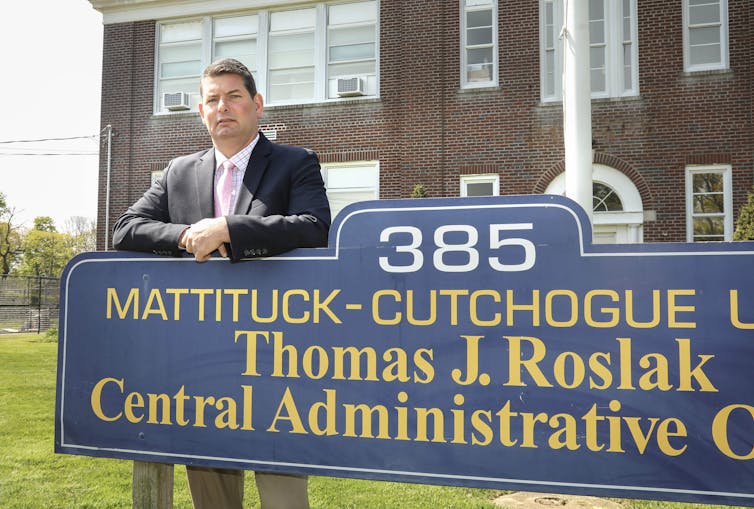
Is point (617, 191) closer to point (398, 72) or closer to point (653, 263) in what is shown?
point (398, 72)

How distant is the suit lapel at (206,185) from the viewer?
2.34 m

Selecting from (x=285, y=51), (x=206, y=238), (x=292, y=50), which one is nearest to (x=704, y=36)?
(x=292, y=50)

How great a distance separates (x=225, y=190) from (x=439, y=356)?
3.26 ft

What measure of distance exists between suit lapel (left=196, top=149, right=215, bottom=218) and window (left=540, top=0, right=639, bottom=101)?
35.3ft

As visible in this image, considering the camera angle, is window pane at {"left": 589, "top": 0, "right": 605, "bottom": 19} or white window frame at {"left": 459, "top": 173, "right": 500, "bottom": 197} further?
white window frame at {"left": 459, "top": 173, "right": 500, "bottom": 197}

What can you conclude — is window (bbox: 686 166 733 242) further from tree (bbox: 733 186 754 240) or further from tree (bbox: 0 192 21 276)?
tree (bbox: 0 192 21 276)

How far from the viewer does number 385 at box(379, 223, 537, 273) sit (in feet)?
6.38

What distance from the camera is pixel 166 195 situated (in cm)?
244

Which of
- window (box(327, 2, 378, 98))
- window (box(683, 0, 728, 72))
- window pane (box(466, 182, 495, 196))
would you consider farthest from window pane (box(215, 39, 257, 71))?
window (box(683, 0, 728, 72))

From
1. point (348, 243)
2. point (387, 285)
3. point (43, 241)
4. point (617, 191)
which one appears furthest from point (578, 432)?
point (43, 241)

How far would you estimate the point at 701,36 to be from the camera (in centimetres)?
1181

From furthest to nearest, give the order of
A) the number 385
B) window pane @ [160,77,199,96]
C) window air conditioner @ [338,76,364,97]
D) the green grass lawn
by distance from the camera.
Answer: window pane @ [160,77,199,96]
window air conditioner @ [338,76,364,97]
the green grass lawn
the number 385

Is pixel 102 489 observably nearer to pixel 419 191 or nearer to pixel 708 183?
pixel 419 191

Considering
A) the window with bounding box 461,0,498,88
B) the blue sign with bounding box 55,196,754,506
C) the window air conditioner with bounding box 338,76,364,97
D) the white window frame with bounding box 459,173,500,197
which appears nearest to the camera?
the blue sign with bounding box 55,196,754,506
